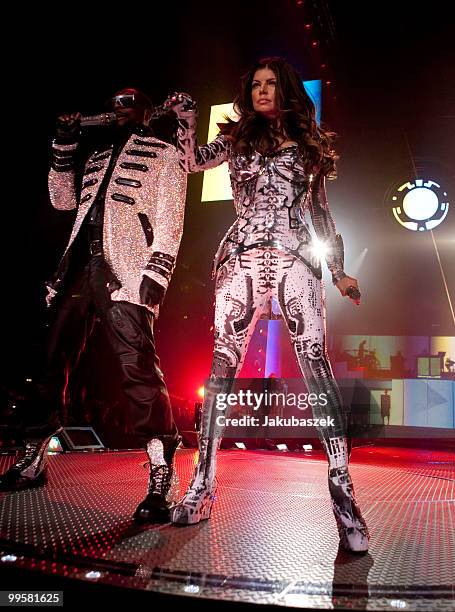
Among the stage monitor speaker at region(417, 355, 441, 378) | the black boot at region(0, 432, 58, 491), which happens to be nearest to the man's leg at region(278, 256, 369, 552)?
the black boot at region(0, 432, 58, 491)

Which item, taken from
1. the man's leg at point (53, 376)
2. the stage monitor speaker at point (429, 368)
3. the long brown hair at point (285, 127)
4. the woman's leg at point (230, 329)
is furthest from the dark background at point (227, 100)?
the long brown hair at point (285, 127)

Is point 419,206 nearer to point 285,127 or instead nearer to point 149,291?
point 285,127

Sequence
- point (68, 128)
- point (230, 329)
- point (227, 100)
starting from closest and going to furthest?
point (230, 329) < point (68, 128) < point (227, 100)

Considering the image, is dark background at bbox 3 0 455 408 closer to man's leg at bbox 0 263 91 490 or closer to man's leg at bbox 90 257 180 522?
man's leg at bbox 0 263 91 490

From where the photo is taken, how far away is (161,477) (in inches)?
81.0

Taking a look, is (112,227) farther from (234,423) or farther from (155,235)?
(234,423)

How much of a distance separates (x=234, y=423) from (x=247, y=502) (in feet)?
16.8

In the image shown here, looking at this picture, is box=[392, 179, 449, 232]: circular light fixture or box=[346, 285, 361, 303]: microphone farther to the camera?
box=[392, 179, 449, 232]: circular light fixture

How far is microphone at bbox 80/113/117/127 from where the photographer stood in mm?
2391

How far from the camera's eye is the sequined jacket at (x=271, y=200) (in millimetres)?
1944

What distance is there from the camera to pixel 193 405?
291 inches

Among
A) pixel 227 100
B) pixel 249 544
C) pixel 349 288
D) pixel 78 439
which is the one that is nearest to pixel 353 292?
pixel 349 288

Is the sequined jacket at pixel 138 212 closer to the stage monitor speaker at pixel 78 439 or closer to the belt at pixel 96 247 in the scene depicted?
the belt at pixel 96 247

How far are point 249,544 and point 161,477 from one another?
0.61m
